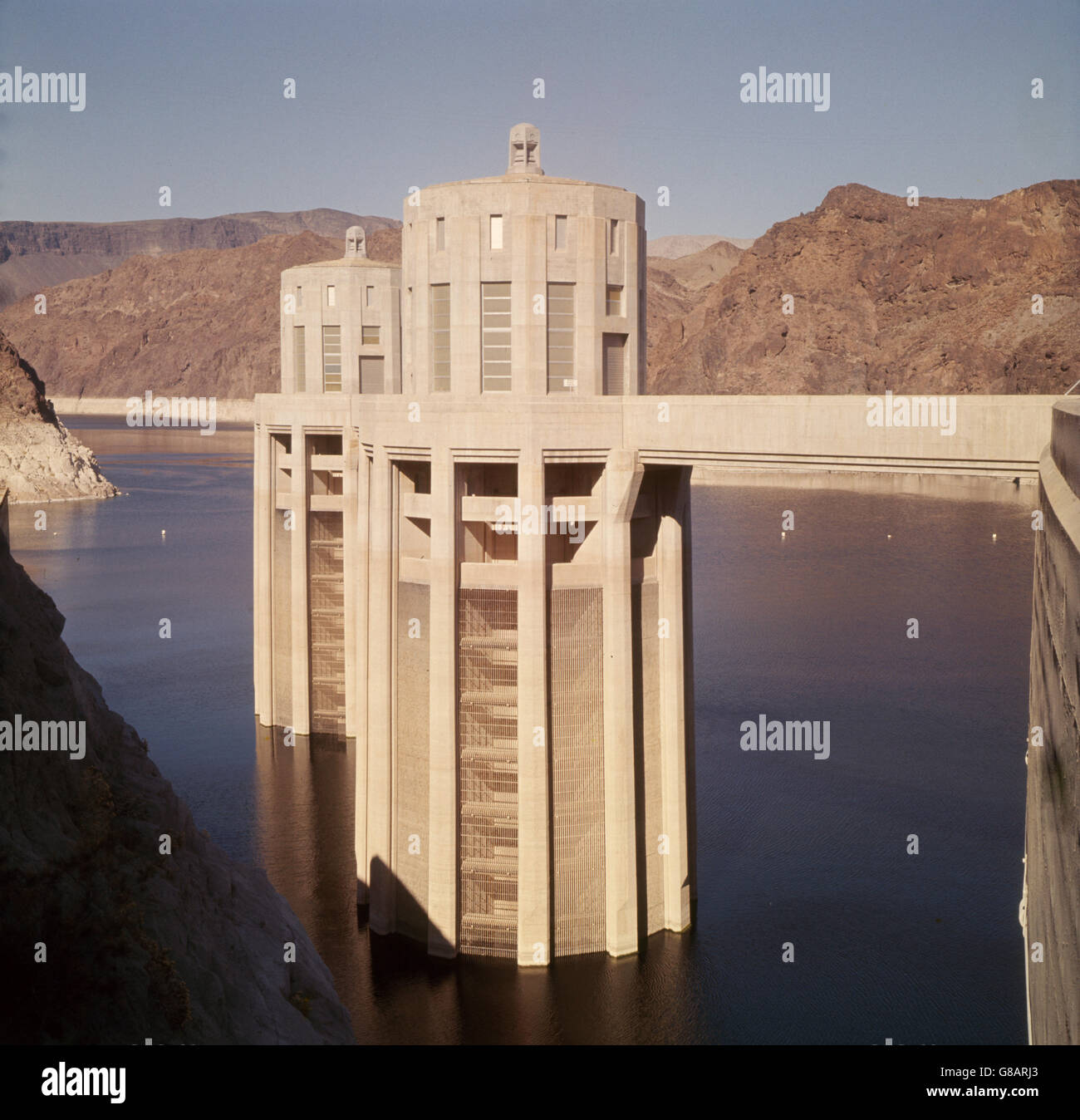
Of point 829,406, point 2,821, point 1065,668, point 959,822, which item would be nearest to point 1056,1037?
point 1065,668

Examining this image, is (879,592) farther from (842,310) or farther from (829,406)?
(842,310)

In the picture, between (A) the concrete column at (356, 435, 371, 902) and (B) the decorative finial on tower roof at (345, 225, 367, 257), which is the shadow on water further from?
(B) the decorative finial on tower roof at (345, 225, 367, 257)

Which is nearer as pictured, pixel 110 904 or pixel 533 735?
pixel 110 904

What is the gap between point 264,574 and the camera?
4569 cm

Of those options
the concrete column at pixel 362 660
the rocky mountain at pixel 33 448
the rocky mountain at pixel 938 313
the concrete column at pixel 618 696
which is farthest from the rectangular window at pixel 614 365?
the rocky mountain at pixel 938 313

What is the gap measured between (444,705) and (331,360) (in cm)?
2024

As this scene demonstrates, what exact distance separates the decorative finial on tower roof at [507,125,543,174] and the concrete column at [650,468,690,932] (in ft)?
22.3

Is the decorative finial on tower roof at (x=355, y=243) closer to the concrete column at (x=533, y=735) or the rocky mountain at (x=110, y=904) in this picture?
the concrete column at (x=533, y=735)

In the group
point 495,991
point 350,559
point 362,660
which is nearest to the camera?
point 495,991

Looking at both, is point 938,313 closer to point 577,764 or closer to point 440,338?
point 440,338

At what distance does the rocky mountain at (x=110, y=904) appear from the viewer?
12.1 meters

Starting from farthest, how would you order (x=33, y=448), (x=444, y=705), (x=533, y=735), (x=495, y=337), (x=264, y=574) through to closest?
1. (x=33, y=448)
2. (x=264, y=574)
3. (x=495, y=337)
4. (x=444, y=705)
5. (x=533, y=735)

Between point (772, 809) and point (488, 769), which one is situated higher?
point (488, 769)

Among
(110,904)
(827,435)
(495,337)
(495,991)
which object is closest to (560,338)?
(495,337)
